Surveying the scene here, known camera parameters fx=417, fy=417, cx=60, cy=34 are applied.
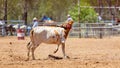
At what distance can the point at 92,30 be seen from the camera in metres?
34.6

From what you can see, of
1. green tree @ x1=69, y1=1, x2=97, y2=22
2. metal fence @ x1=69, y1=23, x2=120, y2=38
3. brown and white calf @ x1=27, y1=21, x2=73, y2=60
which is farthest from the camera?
green tree @ x1=69, y1=1, x2=97, y2=22

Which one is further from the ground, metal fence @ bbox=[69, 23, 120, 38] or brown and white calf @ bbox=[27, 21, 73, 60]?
brown and white calf @ bbox=[27, 21, 73, 60]

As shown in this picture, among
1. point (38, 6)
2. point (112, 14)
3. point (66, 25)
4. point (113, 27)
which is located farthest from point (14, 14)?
point (66, 25)

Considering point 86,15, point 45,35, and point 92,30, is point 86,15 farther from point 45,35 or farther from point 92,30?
point 45,35

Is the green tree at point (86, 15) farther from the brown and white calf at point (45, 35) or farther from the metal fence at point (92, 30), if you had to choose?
the brown and white calf at point (45, 35)

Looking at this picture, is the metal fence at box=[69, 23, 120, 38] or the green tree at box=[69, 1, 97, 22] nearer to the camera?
the metal fence at box=[69, 23, 120, 38]

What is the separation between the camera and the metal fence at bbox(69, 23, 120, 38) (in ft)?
113

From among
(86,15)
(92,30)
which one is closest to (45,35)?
(92,30)

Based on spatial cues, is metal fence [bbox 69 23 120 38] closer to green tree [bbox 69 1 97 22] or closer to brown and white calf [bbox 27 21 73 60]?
green tree [bbox 69 1 97 22]

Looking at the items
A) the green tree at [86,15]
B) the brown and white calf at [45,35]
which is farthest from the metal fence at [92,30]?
the brown and white calf at [45,35]

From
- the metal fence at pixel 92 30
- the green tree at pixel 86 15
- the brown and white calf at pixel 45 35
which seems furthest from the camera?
the green tree at pixel 86 15

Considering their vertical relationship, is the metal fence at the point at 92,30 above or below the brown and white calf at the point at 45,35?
below

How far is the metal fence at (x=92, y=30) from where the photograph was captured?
3453 cm

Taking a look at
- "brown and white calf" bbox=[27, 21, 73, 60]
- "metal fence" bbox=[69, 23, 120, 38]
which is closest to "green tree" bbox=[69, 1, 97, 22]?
"metal fence" bbox=[69, 23, 120, 38]
